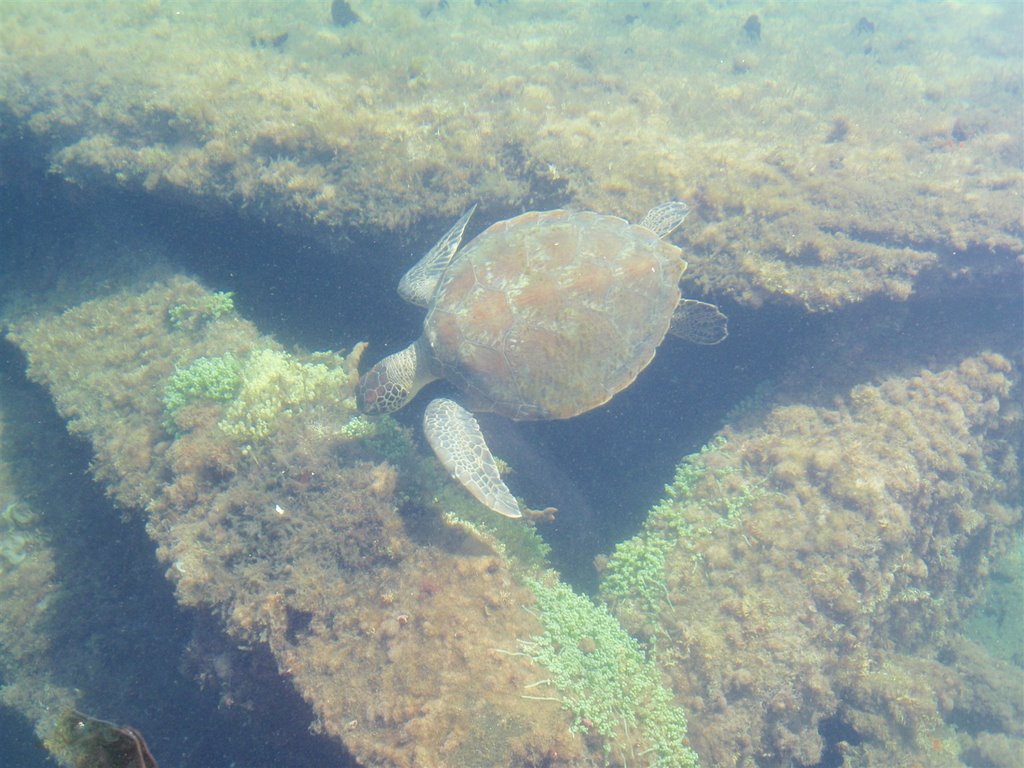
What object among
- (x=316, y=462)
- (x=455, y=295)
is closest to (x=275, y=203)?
(x=455, y=295)

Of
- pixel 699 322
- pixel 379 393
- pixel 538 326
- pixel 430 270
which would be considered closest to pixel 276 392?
pixel 379 393

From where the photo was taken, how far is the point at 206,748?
15.5 ft

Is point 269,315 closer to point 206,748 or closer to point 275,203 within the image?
point 275,203

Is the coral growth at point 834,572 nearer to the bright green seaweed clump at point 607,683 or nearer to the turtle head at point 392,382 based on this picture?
the bright green seaweed clump at point 607,683

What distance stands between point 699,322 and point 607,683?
142 inches

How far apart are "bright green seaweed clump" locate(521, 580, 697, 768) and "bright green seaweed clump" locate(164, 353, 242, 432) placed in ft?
11.2

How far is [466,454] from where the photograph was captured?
461 centimetres

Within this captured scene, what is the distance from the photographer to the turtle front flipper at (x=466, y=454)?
14.3ft

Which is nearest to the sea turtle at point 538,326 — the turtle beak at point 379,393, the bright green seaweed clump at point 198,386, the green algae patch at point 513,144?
the turtle beak at point 379,393

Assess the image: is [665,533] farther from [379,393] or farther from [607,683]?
[379,393]

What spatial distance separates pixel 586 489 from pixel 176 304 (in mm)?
5314

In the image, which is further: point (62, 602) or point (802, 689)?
point (62, 602)

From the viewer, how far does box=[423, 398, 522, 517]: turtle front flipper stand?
436cm

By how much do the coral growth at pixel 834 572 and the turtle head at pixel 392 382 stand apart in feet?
8.91
